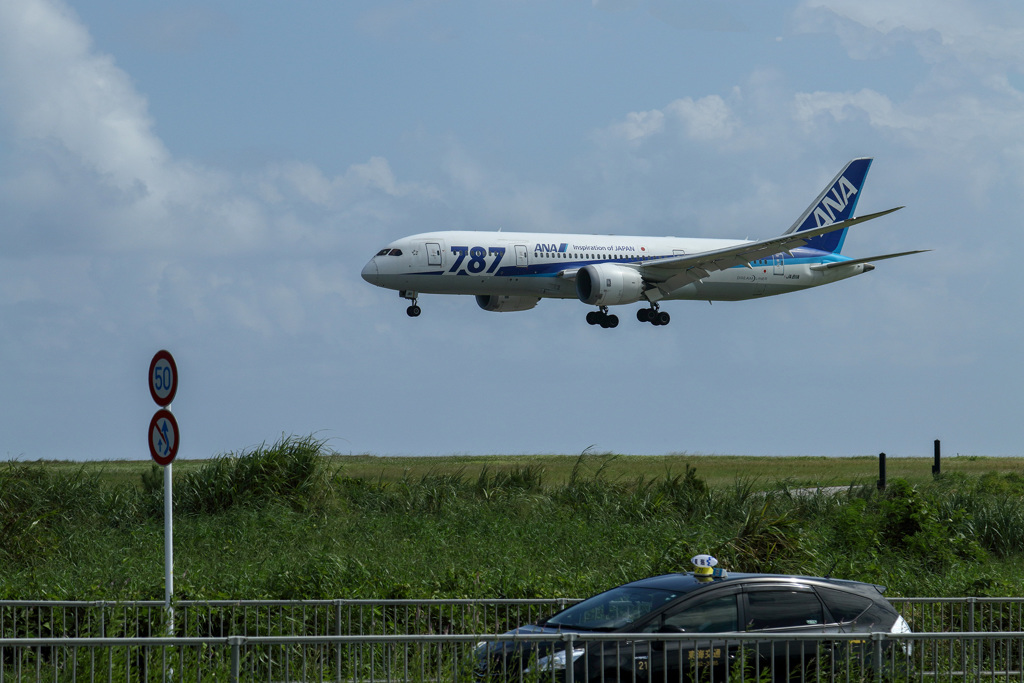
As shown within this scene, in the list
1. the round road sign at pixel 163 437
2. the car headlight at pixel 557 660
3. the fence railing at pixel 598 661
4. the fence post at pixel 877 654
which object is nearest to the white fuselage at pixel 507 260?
the round road sign at pixel 163 437

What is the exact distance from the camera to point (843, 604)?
30.3 feet

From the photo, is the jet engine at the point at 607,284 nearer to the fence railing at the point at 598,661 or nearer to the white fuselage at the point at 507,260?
the white fuselage at the point at 507,260

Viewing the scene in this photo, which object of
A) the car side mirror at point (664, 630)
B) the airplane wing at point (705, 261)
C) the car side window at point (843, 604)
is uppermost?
the airplane wing at point (705, 261)

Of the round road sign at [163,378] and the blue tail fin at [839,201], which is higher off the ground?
the blue tail fin at [839,201]

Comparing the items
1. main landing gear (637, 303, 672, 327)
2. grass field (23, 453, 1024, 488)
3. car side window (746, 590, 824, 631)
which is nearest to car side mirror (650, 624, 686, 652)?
car side window (746, 590, 824, 631)

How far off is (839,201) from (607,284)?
2311 cm

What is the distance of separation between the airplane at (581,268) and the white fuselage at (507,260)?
4 centimetres

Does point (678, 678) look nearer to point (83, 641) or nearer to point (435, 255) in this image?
point (83, 641)

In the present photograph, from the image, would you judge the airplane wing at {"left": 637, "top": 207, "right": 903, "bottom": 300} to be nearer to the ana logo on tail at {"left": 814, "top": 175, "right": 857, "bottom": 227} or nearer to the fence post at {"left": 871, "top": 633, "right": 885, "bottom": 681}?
the ana logo on tail at {"left": 814, "top": 175, "right": 857, "bottom": 227}

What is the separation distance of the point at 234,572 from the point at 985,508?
14938 mm

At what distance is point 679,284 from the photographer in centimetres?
4275

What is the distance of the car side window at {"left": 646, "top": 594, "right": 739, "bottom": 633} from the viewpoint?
866 centimetres

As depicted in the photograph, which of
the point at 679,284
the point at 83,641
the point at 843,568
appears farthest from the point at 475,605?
the point at 679,284

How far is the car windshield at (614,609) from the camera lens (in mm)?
8828
